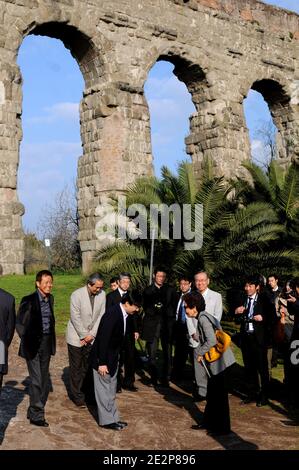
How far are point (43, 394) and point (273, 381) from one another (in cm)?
368

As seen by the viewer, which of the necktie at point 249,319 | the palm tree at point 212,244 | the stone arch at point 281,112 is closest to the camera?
the necktie at point 249,319

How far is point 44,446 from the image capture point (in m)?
5.87

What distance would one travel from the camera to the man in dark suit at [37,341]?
6.55 metres

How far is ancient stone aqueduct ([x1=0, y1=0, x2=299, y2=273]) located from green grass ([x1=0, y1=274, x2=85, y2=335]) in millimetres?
750

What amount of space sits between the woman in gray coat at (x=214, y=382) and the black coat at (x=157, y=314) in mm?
2309

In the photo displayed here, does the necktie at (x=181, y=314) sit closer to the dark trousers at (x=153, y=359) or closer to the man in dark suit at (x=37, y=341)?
the dark trousers at (x=153, y=359)

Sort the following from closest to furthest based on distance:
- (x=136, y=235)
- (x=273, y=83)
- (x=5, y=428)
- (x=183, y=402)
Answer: (x=5, y=428), (x=183, y=402), (x=136, y=235), (x=273, y=83)

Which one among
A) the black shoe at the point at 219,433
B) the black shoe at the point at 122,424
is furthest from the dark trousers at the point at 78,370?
the black shoe at the point at 219,433

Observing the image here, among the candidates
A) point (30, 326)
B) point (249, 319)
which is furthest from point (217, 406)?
point (30, 326)

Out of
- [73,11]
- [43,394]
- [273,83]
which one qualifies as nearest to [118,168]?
[73,11]

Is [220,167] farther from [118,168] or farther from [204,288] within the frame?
[204,288]

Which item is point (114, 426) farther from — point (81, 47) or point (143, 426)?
point (81, 47)

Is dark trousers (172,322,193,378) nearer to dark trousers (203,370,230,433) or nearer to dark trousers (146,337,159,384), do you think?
dark trousers (146,337,159,384)

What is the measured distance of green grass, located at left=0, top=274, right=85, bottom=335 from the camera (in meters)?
12.2
